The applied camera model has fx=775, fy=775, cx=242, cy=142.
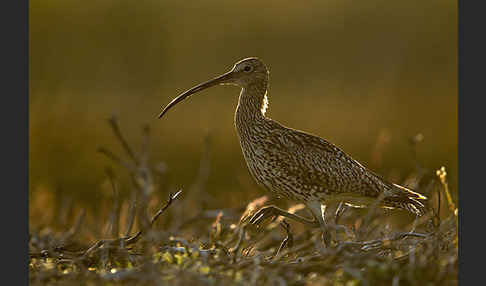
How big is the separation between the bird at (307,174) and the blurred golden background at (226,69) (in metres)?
6.47

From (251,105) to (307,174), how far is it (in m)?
0.83

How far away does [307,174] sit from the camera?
19.1ft

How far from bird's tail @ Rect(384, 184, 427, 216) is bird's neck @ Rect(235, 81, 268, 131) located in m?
1.19

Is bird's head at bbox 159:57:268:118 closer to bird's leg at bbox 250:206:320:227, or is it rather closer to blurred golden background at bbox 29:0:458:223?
bird's leg at bbox 250:206:320:227

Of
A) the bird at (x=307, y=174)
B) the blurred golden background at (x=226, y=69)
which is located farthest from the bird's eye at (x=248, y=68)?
the blurred golden background at (x=226, y=69)

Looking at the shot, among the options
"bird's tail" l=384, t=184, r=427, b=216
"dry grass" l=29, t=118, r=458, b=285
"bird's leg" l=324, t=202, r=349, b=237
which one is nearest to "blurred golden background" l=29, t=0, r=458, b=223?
"bird's leg" l=324, t=202, r=349, b=237

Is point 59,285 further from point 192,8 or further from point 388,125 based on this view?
point 192,8

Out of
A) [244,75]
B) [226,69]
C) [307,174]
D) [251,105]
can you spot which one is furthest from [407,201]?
[226,69]

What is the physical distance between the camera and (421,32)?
68.4 feet

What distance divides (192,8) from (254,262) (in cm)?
1831

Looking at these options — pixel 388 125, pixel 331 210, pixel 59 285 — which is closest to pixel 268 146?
pixel 331 210

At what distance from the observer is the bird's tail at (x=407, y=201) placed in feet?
19.3

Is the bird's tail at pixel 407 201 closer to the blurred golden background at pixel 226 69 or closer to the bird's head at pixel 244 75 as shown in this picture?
the bird's head at pixel 244 75

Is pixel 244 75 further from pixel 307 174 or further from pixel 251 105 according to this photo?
pixel 307 174
